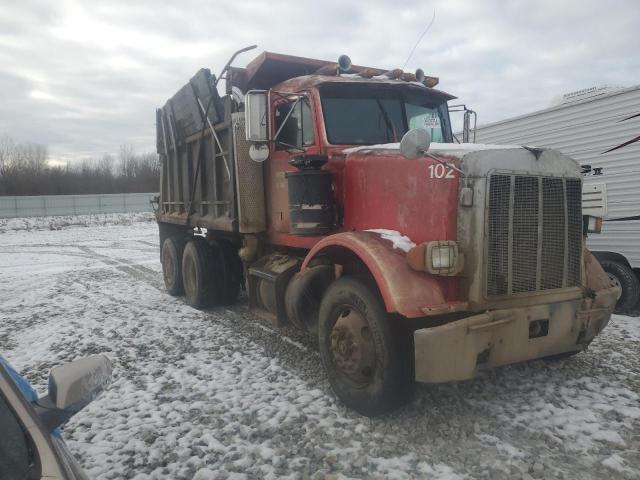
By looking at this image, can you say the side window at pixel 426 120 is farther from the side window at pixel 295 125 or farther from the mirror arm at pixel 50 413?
the mirror arm at pixel 50 413

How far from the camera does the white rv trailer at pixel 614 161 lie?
6.96 m

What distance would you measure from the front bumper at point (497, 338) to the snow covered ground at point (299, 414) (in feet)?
1.89

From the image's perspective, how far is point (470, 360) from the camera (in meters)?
3.31

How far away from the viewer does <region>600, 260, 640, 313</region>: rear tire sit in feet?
22.8

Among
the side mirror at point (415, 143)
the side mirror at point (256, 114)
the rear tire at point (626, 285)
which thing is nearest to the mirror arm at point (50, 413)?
the side mirror at point (415, 143)

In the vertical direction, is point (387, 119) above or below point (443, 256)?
above

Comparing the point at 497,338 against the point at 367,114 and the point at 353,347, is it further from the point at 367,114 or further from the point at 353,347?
the point at 367,114

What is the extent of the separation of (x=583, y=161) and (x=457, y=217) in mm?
5518

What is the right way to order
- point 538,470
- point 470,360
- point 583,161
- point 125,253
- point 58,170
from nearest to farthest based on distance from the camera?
point 538,470, point 470,360, point 583,161, point 125,253, point 58,170

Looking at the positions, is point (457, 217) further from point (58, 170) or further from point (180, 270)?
point (58, 170)

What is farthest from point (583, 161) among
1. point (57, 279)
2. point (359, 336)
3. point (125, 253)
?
point (125, 253)

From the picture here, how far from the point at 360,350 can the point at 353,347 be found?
0.09 meters

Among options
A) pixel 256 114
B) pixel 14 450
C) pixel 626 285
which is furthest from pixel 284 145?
pixel 626 285

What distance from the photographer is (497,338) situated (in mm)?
3375
